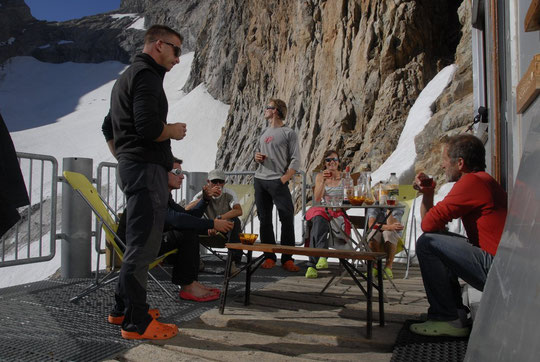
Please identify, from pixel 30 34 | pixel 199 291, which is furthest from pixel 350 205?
pixel 30 34

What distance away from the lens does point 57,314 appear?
3467mm

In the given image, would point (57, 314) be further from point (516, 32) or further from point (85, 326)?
point (516, 32)

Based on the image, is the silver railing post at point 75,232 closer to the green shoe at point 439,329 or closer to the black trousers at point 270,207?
the black trousers at point 270,207

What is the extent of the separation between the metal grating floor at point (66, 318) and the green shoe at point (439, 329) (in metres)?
1.61

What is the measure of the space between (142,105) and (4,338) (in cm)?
171

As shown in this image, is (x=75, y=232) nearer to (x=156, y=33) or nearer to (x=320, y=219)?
(x=320, y=219)

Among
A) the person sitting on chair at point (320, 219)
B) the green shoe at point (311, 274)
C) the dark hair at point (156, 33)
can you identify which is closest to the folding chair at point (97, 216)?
the dark hair at point (156, 33)

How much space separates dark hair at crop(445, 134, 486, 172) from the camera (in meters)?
2.80

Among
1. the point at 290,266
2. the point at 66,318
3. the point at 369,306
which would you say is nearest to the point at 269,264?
the point at 290,266

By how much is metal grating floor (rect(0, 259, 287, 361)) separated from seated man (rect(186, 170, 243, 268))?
1.89 feet

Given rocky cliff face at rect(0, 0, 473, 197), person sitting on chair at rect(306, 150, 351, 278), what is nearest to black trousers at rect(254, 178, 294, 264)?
person sitting on chair at rect(306, 150, 351, 278)

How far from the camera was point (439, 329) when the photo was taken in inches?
110

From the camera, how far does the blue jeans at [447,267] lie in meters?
2.63

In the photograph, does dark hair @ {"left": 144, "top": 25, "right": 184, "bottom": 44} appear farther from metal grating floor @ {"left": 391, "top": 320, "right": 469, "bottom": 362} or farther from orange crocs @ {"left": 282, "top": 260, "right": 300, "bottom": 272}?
orange crocs @ {"left": 282, "top": 260, "right": 300, "bottom": 272}
